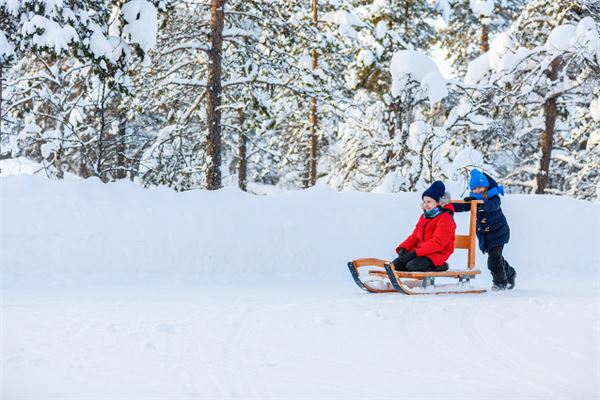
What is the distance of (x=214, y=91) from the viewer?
1339 cm

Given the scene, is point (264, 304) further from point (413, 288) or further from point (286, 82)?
point (286, 82)

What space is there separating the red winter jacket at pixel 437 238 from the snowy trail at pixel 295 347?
2.60 ft

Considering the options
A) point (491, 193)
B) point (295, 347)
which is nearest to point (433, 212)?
point (491, 193)

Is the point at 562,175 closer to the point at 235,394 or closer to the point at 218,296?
the point at 218,296

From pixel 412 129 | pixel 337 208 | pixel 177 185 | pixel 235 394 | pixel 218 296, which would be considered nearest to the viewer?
pixel 235 394

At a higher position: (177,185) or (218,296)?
(177,185)

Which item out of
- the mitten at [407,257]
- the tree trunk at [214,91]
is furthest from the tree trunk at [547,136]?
the mitten at [407,257]

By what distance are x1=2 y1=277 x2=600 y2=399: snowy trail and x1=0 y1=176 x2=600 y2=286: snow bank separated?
1.60 metres

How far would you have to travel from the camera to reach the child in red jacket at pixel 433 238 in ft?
28.4

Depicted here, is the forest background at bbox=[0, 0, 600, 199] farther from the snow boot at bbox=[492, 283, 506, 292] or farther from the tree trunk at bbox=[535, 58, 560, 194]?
the snow boot at bbox=[492, 283, 506, 292]

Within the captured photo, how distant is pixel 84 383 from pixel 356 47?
455 inches

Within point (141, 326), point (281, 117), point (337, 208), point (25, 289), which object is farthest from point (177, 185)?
point (281, 117)

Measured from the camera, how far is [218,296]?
8.12 m

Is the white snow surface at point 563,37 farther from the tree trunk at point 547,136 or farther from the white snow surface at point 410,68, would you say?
the white snow surface at point 410,68
